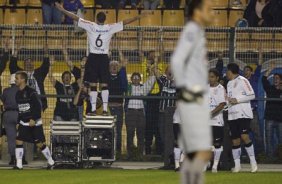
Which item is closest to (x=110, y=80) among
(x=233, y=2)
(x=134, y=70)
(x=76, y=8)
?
(x=134, y=70)

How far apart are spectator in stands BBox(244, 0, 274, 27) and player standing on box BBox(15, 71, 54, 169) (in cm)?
739

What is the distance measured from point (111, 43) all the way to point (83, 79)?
3.64 ft

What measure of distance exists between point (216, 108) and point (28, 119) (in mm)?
3868

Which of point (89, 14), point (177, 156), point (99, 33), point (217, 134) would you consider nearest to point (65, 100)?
point (99, 33)

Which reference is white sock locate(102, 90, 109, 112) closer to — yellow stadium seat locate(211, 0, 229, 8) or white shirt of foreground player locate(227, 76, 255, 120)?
white shirt of foreground player locate(227, 76, 255, 120)

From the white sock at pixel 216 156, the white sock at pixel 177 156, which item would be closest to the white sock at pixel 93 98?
the white sock at pixel 177 156

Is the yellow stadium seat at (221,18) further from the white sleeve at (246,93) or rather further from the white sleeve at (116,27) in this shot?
the white sleeve at (246,93)

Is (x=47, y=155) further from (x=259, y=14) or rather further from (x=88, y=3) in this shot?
(x=88, y=3)

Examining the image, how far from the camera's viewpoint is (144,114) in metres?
22.5

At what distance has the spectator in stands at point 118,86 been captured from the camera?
72.7ft

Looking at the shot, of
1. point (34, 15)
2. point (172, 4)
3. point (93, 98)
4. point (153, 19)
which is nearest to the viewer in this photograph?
point (93, 98)

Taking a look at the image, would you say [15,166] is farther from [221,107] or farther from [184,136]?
[184,136]

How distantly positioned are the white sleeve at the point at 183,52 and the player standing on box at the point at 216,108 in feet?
35.2

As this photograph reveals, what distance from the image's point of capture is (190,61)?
962 centimetres
